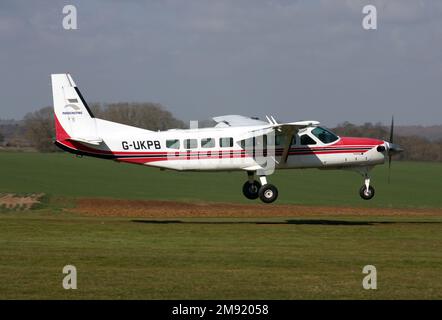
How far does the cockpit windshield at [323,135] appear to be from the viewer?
36656mm

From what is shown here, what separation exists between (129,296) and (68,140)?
60.7 ft

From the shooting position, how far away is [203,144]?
36.0 metres

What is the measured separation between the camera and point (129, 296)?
18.0 m

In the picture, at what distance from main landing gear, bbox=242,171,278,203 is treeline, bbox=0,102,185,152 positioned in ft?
25.5

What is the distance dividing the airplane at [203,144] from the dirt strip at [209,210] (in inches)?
292

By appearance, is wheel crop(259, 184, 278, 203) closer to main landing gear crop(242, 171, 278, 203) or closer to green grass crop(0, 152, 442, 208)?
main landing gear crop(242, 171, 278, 203)

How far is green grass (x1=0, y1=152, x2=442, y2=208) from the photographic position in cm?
5709

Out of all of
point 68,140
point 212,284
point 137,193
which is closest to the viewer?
point 212,284

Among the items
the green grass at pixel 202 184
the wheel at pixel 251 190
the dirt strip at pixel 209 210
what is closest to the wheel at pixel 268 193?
the wheel at pixel 251 190

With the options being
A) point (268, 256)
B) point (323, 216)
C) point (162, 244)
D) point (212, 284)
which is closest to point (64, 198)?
point (323, 216)

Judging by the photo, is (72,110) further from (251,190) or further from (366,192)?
(366,192)

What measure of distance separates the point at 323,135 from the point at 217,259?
13911 mm

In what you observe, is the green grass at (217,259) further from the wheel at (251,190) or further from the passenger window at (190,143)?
the passenger window at (190,143)

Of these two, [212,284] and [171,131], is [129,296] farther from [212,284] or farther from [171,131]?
[171,131]
